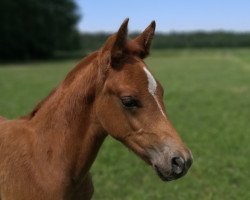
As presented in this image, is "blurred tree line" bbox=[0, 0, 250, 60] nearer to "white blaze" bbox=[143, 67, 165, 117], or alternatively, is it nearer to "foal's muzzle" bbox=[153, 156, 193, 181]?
"white blaze" bbox=[143, 67, 165, 117]

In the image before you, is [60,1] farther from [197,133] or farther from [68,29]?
[197,133]

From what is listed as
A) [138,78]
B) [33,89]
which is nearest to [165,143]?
[138,78]

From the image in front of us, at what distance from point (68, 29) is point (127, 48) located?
203ft

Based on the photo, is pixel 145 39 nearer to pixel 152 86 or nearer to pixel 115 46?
pixel 115 46

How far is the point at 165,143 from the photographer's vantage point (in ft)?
10.1

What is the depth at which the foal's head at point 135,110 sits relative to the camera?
10.1ft

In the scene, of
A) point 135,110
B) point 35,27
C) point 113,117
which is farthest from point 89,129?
point 35,27

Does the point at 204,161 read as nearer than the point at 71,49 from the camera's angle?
Yes

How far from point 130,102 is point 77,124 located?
489 mm

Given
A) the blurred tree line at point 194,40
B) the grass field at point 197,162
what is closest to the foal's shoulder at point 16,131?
the grass field at point 197,162

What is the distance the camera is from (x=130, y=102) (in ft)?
10.5

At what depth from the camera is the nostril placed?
119 inches

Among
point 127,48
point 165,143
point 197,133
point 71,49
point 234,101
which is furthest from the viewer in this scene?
point 71,49

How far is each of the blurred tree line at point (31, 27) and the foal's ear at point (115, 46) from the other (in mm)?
54839
